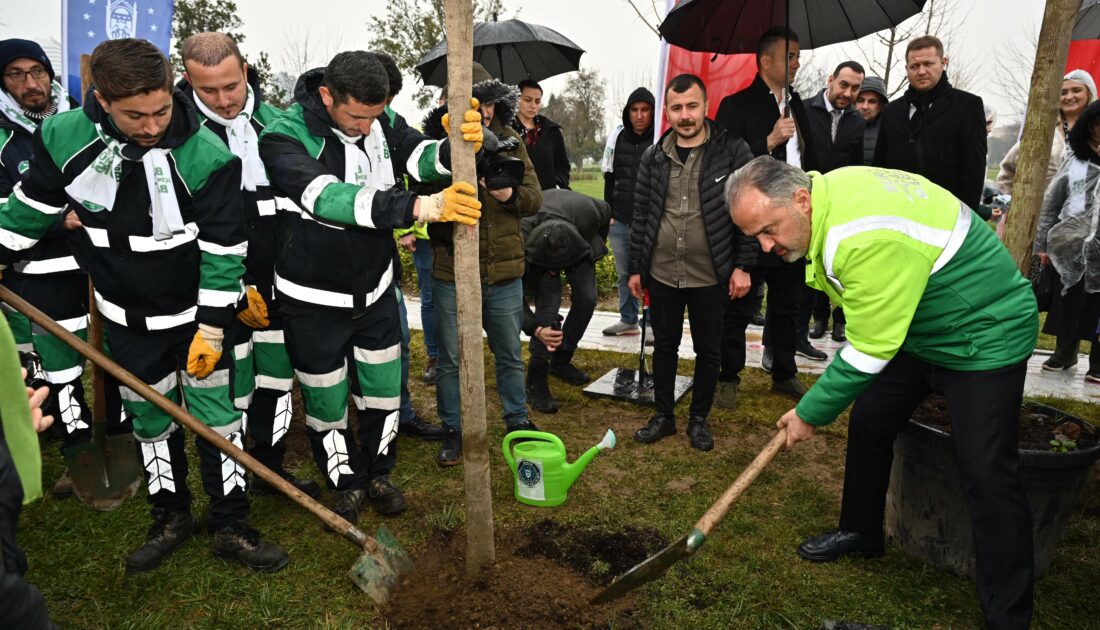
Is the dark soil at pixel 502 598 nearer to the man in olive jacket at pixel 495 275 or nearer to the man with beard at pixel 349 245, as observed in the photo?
the man with beard at pixel 349 245

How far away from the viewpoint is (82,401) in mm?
4051

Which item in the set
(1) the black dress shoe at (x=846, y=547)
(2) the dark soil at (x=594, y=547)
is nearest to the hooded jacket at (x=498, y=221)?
(2) the dark soil at (x=594, y=547)

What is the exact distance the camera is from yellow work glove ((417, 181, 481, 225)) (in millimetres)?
2656

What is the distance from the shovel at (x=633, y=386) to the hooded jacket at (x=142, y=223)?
2.98 meters

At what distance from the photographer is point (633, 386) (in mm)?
5637

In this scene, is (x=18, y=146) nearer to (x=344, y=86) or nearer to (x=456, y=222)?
(x=344, y=86)

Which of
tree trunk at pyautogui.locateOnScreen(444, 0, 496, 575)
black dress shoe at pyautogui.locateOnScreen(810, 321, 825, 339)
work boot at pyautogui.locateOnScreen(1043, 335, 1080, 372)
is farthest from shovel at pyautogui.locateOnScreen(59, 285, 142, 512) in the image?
work boot at pyautogui.locateOnScreen(1043, 335, 1080, 372)

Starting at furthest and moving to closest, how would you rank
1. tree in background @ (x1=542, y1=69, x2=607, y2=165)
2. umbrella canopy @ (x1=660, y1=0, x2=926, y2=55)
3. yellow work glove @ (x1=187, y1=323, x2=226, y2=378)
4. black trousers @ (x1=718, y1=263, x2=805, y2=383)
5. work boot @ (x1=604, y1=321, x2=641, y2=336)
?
1. tree in background @ (x1=542, y1=69, x2=607, y2=165)
2. work boot @ (x1=604, y1=321, x2=641, y2=336)
3. black trousers @ (x1=718, y1=263, x2=805, y2=383)
4. umbrella canopy @ (x1=660, y1=0, x2=926, y2=55)
5. yellow work glove @ (x1=187, y1=323, x2=226, y2=378)

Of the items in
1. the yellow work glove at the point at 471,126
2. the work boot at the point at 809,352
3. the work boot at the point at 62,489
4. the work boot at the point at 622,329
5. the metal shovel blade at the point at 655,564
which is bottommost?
the work boot at the point at 62,489

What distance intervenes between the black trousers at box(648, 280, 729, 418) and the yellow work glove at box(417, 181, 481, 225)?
80.0 inches

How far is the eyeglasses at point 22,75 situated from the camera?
13.4 feet

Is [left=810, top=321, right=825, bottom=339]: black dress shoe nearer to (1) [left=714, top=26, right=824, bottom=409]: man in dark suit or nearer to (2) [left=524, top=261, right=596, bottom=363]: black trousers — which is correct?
(1) [left=714, top=26, right=824, bottom=409]: man in dark suit

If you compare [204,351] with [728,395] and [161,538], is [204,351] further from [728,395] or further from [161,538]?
[728,395]

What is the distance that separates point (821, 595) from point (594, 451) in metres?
1.26
